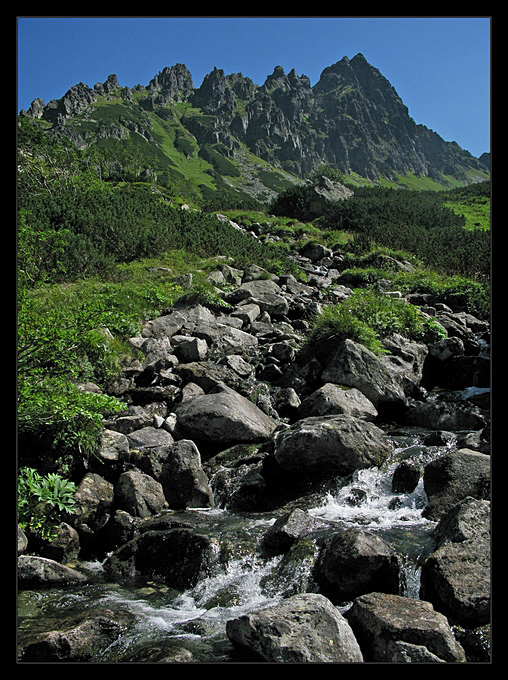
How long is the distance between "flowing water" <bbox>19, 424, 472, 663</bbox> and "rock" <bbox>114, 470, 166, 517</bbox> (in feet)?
2.23

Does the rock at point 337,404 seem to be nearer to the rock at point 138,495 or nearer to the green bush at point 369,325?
the green bush at point 369,325

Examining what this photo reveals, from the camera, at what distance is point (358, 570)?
4.36m

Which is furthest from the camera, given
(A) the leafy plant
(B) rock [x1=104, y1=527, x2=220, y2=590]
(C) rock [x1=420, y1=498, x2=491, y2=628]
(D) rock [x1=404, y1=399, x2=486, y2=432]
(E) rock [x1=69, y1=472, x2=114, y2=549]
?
(D) rock [x1=404, y1=399, x2=486, y2=432]

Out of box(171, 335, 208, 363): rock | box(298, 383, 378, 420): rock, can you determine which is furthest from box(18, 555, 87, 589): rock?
box(171, 335, 208, 363): rock

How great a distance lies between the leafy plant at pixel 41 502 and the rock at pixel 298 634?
9.43 ft

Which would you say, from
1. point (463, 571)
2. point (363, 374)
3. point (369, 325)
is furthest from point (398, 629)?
point (369, 325)

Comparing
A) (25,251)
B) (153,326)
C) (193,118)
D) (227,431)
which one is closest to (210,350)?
(153,326)

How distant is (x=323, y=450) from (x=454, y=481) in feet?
6.28

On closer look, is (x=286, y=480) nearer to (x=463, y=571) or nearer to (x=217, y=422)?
(x=217, y=422)

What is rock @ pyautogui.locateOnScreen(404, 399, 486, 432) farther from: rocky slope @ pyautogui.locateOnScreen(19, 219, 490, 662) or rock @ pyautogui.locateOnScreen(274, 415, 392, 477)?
rock @ pyautogui.locateOnScreen(274, 415, 392, 477)

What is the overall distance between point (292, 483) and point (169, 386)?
3724mm

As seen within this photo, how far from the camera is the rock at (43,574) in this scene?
4.79 metres

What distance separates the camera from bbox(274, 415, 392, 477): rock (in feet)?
22.9
